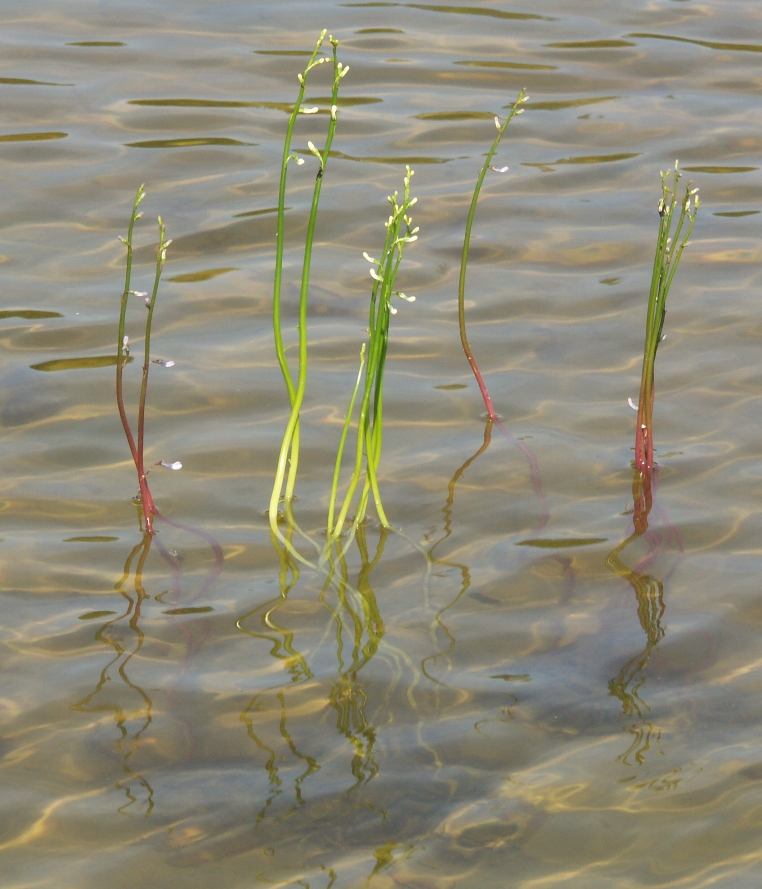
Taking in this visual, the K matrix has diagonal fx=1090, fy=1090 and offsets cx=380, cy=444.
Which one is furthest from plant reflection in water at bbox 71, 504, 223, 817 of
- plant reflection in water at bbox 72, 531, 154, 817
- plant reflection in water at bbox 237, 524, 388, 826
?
plant reflection in water at bbox 237, 524, 388, 826

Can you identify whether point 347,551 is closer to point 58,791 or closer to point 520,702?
point 520,702

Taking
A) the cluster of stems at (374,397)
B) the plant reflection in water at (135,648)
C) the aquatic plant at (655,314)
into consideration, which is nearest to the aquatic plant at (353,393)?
the cluster of stems at (374,397)

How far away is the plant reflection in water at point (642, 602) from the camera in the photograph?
2105 mm

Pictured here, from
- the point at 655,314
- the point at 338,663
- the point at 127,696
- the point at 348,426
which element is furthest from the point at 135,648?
the point at 655,314

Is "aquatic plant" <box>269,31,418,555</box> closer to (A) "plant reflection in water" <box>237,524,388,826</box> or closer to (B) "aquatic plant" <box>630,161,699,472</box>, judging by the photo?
(A) "plant reflection in water" <box>237,524,388,826</box>

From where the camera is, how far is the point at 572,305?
12.3 ft

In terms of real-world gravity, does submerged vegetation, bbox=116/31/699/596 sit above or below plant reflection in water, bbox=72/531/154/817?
above

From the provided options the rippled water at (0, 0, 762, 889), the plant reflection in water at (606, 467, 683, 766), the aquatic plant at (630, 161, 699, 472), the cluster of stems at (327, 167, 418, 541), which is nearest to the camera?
the rippled water at (0, 0, 762, 889)

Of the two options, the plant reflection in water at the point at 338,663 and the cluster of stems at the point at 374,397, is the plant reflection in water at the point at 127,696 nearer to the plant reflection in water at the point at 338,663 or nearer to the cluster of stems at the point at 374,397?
the plant reflection in water at the point at 338,663

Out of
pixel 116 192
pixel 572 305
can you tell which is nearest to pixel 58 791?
pixel 572 305

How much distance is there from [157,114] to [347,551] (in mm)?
3338

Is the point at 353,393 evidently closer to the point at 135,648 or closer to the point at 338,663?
the point at 338,663

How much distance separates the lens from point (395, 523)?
276cm

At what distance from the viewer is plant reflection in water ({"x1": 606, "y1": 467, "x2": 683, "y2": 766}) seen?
6.91 ft
